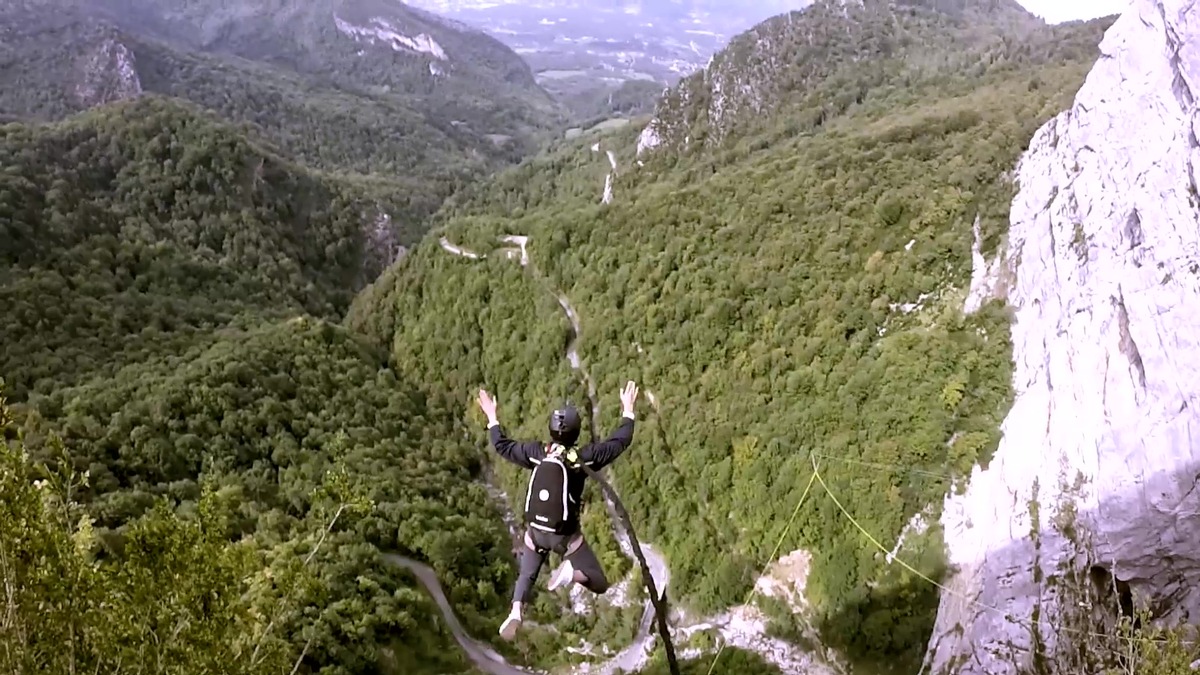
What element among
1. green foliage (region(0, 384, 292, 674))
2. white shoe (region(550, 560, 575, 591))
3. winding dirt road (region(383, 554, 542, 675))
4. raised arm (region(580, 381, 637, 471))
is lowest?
winding dirt road (region(383, 554, 542, 675))

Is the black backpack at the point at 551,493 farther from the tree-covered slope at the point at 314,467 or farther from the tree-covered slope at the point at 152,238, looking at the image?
the tree-covered slope at the point at 152,238

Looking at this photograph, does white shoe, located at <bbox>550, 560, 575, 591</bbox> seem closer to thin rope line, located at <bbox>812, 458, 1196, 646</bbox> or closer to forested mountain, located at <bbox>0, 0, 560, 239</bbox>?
thin rope line, located at <bbox>812, 458, 1196, 646</bbox>

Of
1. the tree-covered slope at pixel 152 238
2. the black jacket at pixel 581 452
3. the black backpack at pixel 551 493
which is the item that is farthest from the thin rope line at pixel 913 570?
the tree-covered slope at pixel 152 238

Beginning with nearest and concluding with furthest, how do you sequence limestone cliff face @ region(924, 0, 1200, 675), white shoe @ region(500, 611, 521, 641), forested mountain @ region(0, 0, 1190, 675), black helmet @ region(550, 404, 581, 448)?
black helmet @ region(550, 404, 581, 448), forested mountain @ region(0, 0, 1190, 675), white shoe @ region(500, 611, 521, 641), limestone cliff face @ region(924, 0, 1200, 675)

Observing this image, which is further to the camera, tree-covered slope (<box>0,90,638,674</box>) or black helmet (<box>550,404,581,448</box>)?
tree-covered slope (<box>0,90,638,674</box>)

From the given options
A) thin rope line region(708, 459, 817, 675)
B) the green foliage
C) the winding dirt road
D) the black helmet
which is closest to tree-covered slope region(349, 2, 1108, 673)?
thin rope line region(708, 459, 817, 675)

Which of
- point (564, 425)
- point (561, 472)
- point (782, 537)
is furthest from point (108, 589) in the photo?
point (782, 537)

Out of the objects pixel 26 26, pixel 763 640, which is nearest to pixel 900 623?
pixel 763 640
